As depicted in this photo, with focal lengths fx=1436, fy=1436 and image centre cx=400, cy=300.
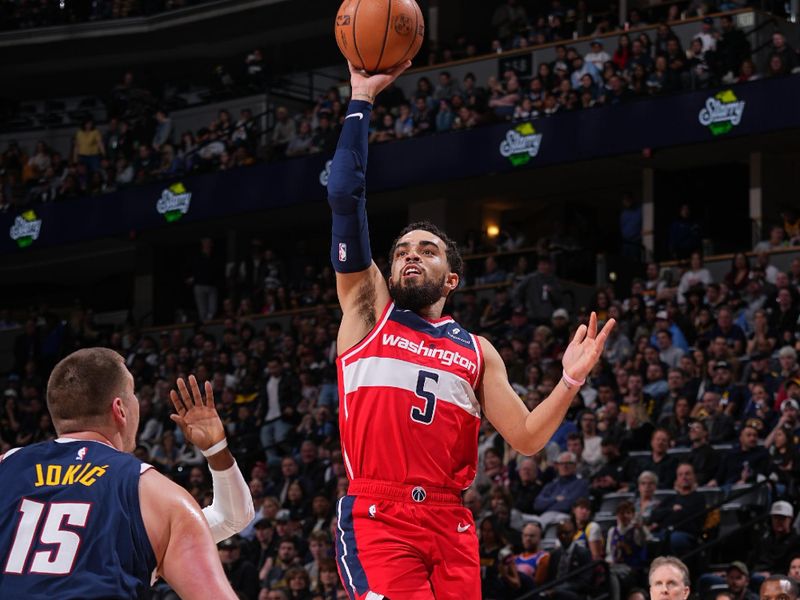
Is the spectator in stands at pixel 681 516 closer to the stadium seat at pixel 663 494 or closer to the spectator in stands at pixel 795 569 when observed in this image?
the stadium seat at pixel 663 494

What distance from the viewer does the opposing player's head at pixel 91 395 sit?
424cm

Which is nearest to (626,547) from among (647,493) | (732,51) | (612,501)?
(647,493)

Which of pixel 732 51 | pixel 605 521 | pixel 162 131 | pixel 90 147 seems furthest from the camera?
pixel 90 147

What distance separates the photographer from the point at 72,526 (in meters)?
4.07

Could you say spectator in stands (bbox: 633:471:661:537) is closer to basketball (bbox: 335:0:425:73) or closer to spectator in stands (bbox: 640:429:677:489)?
spectator in stands (bbox: 640:429:677:489)

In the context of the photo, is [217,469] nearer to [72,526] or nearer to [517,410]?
[72,526]

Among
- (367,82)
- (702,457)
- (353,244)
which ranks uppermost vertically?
(367,82)

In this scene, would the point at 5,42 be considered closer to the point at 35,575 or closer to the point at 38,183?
the point at 38,183

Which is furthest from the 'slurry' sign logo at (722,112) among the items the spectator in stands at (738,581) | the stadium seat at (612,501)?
the spectator in stands at (738,581)

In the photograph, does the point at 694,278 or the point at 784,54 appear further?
the point at 784,54

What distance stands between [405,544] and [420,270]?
46.5 inches

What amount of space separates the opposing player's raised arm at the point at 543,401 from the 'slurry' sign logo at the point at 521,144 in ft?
49.2

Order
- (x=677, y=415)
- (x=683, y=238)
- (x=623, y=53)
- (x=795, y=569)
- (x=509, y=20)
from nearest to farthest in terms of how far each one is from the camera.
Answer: (x=795, y=569) → (x=677, y=415) → (x=683, y=238) → (x=623, y=53) → (x=509, y=20)

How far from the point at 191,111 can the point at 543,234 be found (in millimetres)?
8100
